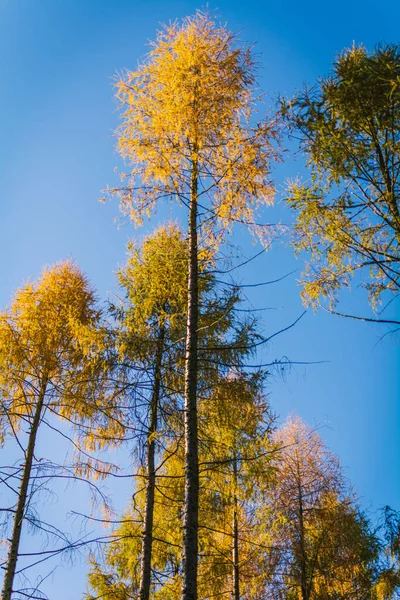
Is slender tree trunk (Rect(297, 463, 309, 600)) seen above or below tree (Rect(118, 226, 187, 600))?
below

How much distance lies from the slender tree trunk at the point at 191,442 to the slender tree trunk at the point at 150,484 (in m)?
2.00

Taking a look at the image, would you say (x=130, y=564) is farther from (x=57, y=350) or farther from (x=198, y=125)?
(x=198, y=125)

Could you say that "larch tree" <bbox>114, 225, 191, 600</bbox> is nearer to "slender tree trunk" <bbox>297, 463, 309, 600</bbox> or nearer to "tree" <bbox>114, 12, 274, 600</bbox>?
"tree" <bbox>114, 12, 274, 600</bbox>

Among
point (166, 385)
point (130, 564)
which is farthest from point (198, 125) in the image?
point (130, 564)

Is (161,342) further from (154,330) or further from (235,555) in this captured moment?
(235,555)

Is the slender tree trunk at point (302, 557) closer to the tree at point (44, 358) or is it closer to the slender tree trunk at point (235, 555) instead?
the slender tree trunk at point (235, 555)

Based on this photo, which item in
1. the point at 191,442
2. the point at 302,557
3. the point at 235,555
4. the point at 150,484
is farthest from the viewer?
the point at 302,557

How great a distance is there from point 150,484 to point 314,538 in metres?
4.92

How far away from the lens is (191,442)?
6.05 meters

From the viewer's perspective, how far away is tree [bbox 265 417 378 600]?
35.2ft

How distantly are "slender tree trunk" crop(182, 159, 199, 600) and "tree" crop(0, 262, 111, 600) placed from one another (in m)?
2.65

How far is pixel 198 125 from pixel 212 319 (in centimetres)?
328

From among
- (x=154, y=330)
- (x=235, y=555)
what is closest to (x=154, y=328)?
(x=154, y=330)

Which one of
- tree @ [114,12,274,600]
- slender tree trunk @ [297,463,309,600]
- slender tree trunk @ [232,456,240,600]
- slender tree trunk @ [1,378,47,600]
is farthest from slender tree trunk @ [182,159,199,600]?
slender tree trunk @ [297,463,309,600]
